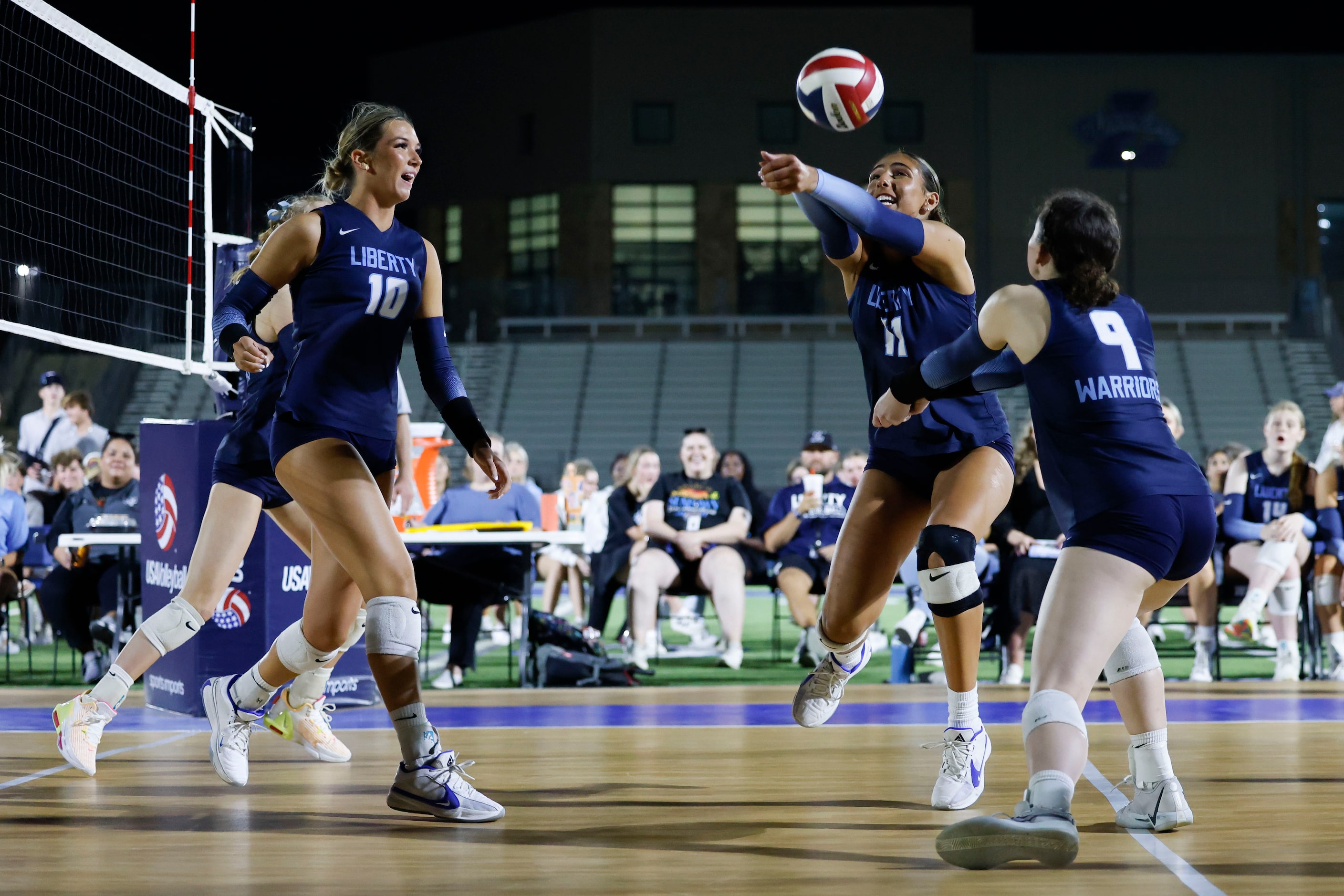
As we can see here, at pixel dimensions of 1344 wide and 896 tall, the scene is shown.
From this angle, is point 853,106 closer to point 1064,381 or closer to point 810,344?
point 1064,381

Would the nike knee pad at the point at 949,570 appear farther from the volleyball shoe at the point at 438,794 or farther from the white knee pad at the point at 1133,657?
the volleyball shoe at the point at 438,794

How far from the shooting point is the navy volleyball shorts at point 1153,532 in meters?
3.17

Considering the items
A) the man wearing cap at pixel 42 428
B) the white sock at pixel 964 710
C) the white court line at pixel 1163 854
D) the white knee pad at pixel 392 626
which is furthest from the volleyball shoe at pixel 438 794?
the man wearing cap at pixel 42 428

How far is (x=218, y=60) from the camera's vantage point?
25953 millimetres

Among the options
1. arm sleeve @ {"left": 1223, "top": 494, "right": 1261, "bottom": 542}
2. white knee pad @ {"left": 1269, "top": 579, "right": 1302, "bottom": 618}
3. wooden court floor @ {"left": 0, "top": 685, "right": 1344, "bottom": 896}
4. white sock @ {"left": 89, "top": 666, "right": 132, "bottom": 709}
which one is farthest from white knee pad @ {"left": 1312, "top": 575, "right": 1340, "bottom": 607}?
white sock @ {"left": 89, "top": 666, "right": 132, "bottom": 709}

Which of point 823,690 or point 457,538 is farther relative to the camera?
point 457,538

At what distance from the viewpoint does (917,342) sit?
412 centimetres

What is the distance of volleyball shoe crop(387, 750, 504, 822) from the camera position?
3693 mm

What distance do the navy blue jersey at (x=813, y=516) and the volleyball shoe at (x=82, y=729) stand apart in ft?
17.8

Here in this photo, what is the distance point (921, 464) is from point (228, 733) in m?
2.36

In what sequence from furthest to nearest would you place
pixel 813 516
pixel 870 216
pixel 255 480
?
pixel 813 516 < pixel 255 480 < pixel 870 216

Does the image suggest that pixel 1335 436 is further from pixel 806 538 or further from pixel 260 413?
pixel 260 413

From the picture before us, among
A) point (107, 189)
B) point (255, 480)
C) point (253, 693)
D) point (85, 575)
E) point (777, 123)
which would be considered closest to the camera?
point (253, 693)

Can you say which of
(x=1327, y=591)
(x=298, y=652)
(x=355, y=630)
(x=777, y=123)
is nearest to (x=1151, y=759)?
(x=298, y=652)
